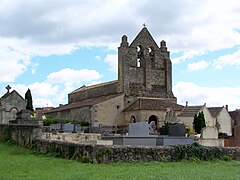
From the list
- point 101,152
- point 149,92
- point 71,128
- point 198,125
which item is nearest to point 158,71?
point 149,92

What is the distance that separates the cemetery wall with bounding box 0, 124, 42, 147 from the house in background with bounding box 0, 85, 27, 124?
853cm

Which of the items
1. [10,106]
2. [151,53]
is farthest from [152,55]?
[10,106]

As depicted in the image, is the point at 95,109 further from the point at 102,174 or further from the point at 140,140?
the point at 102,174

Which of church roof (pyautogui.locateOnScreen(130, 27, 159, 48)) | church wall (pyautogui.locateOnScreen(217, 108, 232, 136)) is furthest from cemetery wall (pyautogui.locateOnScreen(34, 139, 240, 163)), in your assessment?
church roof (pyautogui.locateOnScreen(130, 27, 159, 48))

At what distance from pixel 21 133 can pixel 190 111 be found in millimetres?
29791

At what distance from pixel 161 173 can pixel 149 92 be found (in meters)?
43.4

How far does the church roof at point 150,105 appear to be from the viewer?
47.7 m

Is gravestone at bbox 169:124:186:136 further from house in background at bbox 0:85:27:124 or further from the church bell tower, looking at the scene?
the church bell tower

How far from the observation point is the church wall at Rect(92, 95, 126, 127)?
1875 inches

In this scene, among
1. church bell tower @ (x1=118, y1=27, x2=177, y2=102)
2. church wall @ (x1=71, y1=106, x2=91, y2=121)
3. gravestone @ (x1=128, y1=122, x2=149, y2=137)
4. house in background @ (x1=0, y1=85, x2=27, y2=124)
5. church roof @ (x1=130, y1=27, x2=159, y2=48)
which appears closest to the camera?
gravestone @ (x1=128, y1=122, x2=149, y2=137)

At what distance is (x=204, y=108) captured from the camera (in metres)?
48.9

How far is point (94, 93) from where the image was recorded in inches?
2318

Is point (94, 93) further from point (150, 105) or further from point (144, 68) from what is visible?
point (150, 105)

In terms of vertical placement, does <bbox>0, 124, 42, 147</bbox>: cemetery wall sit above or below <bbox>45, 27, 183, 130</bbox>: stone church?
below
